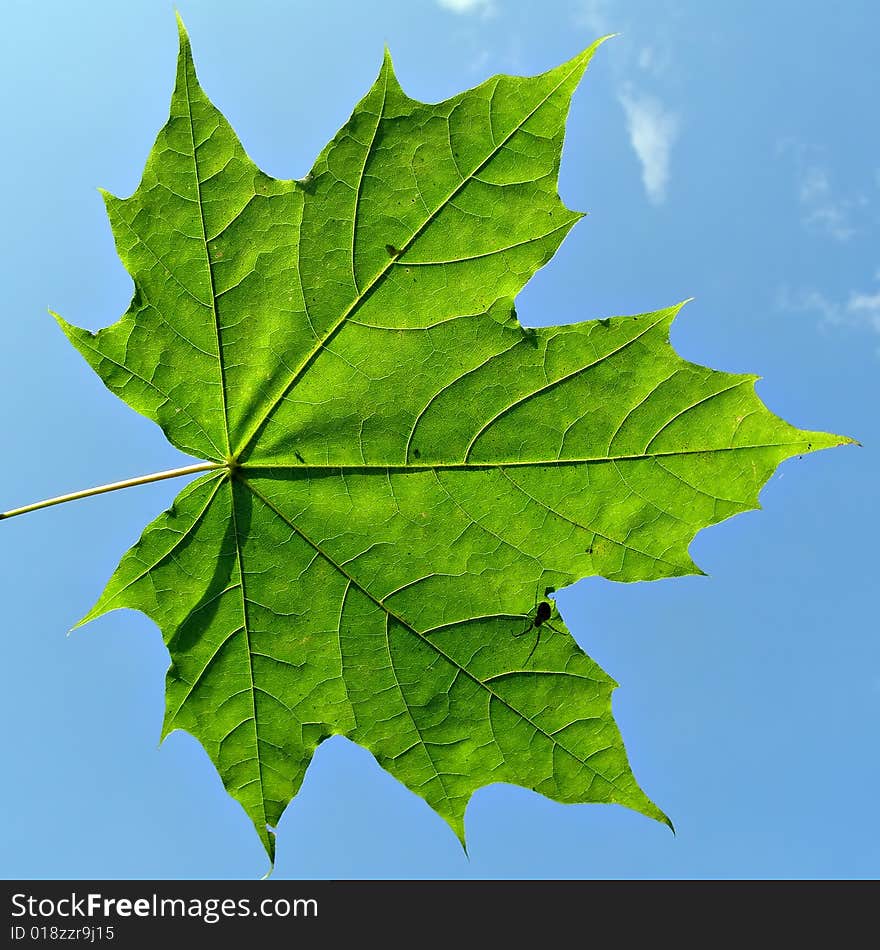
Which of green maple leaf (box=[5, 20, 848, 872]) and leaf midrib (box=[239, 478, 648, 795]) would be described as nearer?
green maple leaf (box=[5, 20, 848, 872])

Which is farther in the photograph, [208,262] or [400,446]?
[400,446]

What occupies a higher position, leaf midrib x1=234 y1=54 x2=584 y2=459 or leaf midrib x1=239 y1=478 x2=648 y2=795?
leaf midrib x1=234 y1=54 x2=584 y2=459

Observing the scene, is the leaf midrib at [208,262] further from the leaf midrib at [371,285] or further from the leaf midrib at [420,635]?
the leaf midrib at [420,635]

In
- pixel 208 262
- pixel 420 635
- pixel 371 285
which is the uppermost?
pixel 208 262

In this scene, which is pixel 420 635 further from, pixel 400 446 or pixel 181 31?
pixel 181 31

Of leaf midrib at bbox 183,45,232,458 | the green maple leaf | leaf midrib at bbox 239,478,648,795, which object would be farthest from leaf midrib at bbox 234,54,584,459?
leaf midrib at bbox 239,478,648,795

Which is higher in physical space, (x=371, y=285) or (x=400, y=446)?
(x=371, y=285)

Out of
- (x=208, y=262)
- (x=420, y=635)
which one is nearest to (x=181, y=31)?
(x=208, y=262)

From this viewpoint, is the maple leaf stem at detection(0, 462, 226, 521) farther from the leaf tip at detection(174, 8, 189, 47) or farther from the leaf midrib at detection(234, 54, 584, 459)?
the leaf tip at detection(174, 8, 189, 47)
